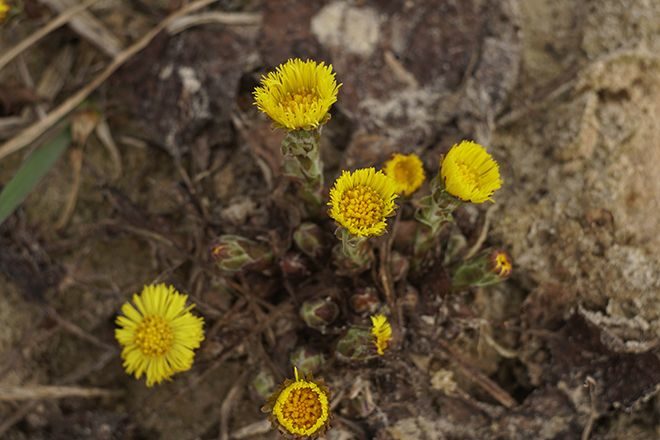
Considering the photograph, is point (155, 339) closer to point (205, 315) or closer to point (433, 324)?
point (205, 315)

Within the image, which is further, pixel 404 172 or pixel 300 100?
pixel 404 172

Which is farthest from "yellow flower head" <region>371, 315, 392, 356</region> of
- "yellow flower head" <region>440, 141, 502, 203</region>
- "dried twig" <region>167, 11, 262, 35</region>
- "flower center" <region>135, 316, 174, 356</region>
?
"dried twig" <region>167, 11, 262, 35</region>

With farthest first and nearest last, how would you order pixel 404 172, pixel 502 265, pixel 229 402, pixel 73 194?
pixel 73 194 < pixel 229 402 < pixel 404 172 < pixel 502 265

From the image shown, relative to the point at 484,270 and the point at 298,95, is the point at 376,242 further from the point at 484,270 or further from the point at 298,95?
the point at 298,95

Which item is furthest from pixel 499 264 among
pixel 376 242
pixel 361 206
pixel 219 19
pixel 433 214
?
pixel 219 19

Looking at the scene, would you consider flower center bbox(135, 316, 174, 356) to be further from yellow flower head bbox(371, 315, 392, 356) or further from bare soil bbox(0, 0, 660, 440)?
yellow flower head bbox(371, 315, 392, 356)

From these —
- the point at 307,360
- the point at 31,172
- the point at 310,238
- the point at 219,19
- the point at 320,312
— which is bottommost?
the point at 307,360

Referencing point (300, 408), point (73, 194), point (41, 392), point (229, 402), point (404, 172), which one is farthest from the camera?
point (73, 194)
